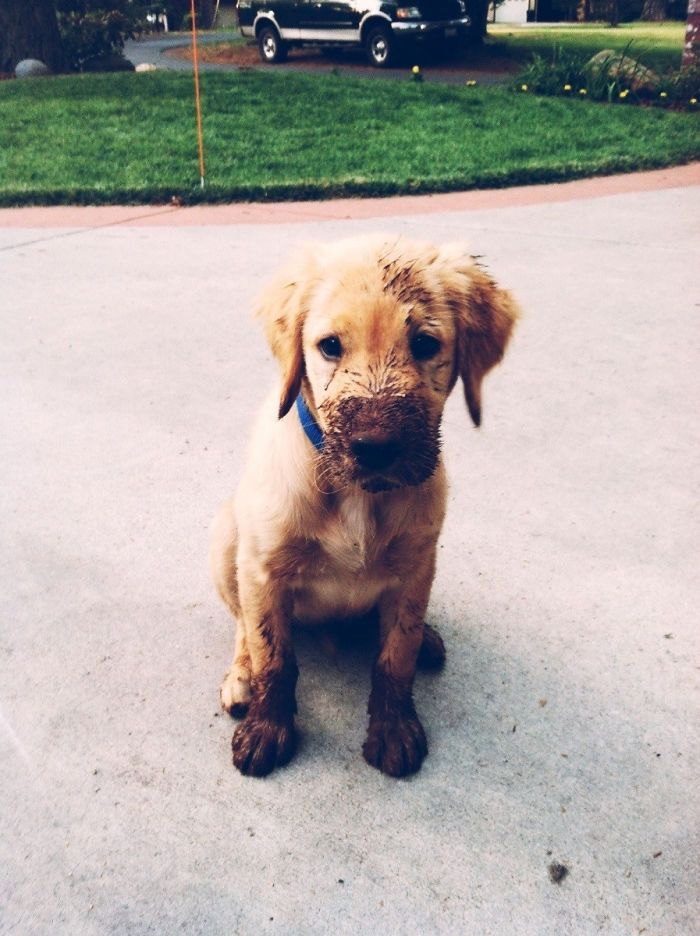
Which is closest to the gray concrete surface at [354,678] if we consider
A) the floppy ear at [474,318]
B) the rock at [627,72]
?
the floppy ear at [474,318]

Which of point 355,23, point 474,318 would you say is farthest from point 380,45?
point 474,318

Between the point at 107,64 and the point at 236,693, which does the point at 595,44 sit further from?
the point at 236,693

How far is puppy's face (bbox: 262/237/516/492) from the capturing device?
1.95m

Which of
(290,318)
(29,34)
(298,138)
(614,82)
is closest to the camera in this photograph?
(290,318)

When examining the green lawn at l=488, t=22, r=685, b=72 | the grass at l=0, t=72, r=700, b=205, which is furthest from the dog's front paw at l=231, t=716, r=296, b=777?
the green lawn at l=488, t=22, r=685, b=72

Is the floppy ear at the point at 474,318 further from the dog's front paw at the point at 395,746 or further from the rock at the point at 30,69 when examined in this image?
the rock at the point at 30,69

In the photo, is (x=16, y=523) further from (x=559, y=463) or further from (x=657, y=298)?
(x=657, y=298)

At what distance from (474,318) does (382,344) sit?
0.36 m

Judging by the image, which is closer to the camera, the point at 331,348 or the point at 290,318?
the point at 331,348

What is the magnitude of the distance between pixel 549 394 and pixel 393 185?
4.68m

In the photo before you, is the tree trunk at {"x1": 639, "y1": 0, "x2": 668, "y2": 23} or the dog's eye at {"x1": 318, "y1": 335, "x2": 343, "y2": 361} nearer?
the dog's eye at {"x1": 318, "y1": 335, "x2": 343, "y2": 361}

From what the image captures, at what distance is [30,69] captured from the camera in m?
15.1

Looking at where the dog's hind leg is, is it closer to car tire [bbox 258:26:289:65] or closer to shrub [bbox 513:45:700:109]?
shrub [bbox 513:45:700:109]

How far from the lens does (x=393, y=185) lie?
8516 mm
